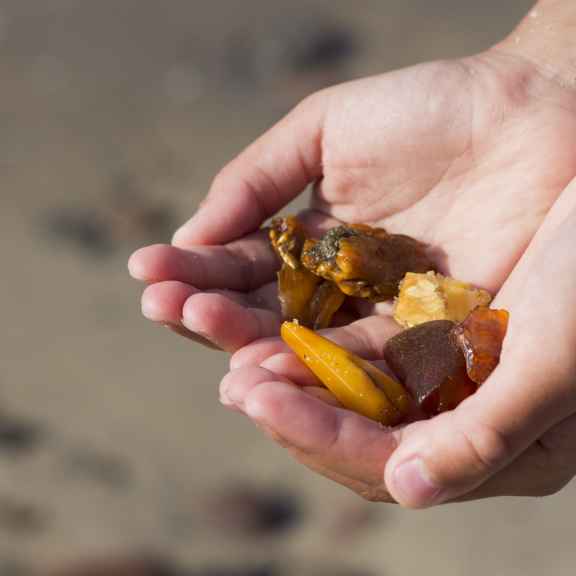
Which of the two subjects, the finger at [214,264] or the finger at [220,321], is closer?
the finger at [220,321]

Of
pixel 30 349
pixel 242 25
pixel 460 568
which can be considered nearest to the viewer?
pixel 460 568

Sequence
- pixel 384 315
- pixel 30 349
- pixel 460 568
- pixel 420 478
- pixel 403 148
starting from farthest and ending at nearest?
1. pixel 30 349
2. pixel 460 568
3. pixel 403 148
4. pixel 384 315
5. pixel 420 478

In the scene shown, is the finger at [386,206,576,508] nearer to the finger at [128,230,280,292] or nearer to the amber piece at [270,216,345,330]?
the amber piece at [270,216,345,330]

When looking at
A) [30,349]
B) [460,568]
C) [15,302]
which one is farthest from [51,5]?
[460,568]

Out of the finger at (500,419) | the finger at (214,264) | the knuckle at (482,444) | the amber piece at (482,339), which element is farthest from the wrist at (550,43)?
the knuckle at (482,444)

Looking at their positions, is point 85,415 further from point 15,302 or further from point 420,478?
point 420,478

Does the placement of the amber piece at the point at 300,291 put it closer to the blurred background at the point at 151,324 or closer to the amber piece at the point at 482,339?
the amber piece at the point at 482,339

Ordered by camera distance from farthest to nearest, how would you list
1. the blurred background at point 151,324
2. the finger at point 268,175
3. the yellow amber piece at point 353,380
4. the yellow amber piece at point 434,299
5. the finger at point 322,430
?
1. the blurred background at point 151,324
2. the finger at point 268,175
3. the yellow amber piece at point 434,299
4. the yellow amber piece at point 353,380
5. the finger at point 322,430
